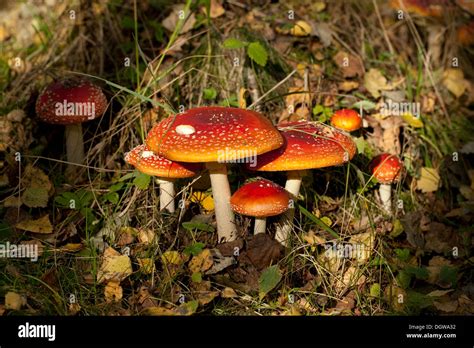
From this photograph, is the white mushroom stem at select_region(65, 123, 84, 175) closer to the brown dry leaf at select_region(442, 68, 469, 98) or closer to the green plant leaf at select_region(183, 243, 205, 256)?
the green plant leaf at select_region(183, 243, 205, 256)

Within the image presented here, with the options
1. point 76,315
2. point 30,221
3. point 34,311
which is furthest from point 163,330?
point 30,221

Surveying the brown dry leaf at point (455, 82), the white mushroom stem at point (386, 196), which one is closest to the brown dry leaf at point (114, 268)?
the white mushroom stem at point (386, 196)

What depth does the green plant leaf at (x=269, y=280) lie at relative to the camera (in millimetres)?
4047

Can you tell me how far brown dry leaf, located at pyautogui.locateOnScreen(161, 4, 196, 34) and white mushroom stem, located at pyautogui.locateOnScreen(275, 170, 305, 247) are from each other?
2548 millimetres

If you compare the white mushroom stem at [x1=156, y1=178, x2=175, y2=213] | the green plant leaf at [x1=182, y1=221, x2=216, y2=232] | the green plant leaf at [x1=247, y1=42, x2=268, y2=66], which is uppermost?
the green plant leaf at [x1=247, y1=42, x2=268, y2=66]

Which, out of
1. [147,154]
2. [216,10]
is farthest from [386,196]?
[216,10]

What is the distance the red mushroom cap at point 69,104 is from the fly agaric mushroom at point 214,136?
1.17 meters

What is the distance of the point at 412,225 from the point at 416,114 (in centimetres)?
156

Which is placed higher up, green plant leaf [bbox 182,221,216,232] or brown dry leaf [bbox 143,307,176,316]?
green plant leaf [bbox 182,221,216,232]

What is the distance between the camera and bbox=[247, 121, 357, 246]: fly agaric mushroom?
13.4 feet

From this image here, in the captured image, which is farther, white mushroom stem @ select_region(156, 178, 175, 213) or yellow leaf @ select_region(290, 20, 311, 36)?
yellow leaf @ select_region(290, 20, 311, 36)

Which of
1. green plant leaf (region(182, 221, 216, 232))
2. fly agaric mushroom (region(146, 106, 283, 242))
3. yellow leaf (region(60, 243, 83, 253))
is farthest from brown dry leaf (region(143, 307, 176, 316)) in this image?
fly agaric mushroom (region(146, 106, 283, 242))

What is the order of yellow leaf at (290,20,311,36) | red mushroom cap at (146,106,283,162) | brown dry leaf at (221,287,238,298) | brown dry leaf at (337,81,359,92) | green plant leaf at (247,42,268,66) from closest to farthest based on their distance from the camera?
1. red mushroom cap at (146,106,283,162)
2. brown dry leaf at (221,287,238,298)
3. green plant leaf at (247,42,268,66)
4. brown dry leaf at (337,81,359,92)
5. yellow leaf at (290,20,311,36)

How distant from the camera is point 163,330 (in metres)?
3.71
